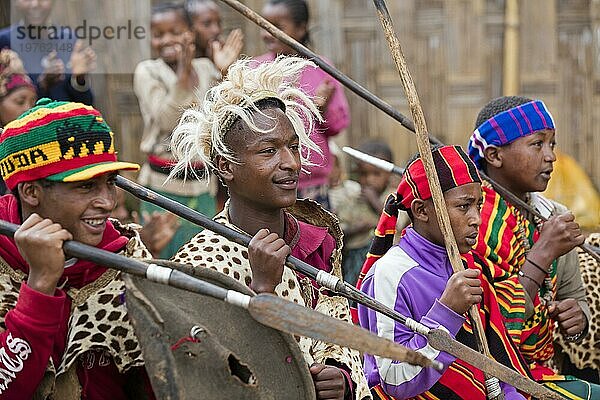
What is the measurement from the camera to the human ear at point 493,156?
5.30 metres

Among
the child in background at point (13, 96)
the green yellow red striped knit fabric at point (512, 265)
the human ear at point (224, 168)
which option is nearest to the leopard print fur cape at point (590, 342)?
the green yellow red striped knit fabric at point (512, 265)

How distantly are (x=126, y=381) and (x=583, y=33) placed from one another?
23.0 ft

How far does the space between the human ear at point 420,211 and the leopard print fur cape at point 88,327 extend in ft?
3.94

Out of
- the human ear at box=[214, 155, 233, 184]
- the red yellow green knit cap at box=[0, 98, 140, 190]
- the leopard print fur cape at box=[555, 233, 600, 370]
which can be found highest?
the red yellow green knit cap at box=[0, 98, 140, 190]

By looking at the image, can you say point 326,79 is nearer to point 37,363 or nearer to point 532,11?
point 532,11

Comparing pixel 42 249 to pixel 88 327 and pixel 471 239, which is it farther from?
pixel 471 239

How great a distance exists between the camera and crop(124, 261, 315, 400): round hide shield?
3346 millimetres

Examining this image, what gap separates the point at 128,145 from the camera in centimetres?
990

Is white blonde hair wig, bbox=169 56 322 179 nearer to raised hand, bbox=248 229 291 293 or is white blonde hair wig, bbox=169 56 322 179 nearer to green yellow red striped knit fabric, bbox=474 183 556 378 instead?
raised hand, bbox=248 229 291 293

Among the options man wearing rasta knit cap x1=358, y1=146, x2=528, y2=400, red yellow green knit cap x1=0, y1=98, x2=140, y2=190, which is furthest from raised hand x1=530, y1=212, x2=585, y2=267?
red yellow green knit cap x1=0, y1=98, x2=140, y2=190

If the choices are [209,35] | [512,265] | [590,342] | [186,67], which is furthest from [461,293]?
[209,35]

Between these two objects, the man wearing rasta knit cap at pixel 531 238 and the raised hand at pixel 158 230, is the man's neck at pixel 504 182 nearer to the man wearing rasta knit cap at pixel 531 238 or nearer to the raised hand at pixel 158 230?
the man wearing rasta knit cap at pixel 531 238

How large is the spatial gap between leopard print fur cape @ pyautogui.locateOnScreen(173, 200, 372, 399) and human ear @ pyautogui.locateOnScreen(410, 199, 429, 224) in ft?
1.59

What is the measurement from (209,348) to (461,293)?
1.09m
